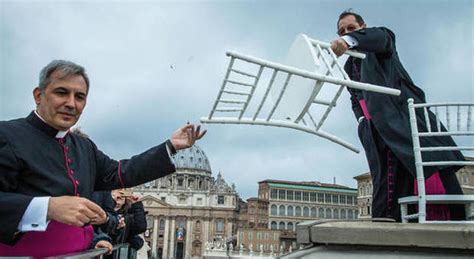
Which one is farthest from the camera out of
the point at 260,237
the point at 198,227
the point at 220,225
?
the point at 220,225

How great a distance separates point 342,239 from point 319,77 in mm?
802

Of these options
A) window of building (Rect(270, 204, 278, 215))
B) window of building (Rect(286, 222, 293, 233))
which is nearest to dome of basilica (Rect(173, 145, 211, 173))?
window of building (Rect(270, 204, 278, 215))

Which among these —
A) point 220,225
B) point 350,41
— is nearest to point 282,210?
point 220,225

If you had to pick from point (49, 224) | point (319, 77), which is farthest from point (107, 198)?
point (319, 77)

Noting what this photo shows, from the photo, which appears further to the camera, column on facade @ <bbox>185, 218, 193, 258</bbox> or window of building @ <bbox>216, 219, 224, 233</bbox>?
window of building @ <bbox>216, 219, 224, 233</bbox>

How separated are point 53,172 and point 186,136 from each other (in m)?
Answer: 0.72

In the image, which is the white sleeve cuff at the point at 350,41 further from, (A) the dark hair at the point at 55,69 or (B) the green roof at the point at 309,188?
(B) the green roof at the point at 309,188

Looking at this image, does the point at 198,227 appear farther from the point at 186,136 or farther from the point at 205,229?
the point at 186,136

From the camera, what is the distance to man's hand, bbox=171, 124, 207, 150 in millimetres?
2305

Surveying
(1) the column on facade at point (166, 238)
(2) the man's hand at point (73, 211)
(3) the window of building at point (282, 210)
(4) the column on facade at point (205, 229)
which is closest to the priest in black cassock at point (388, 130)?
(2) the man's hand at point (73, 211)

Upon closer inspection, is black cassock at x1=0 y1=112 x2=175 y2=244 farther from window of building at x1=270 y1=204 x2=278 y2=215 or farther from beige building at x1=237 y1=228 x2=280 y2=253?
window of building at x1=270 y1=204 x2=278 y2=215

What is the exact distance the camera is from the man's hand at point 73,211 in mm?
1539

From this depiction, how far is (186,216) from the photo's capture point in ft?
264

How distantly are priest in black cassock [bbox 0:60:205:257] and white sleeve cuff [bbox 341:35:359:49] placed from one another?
118 centimetres
